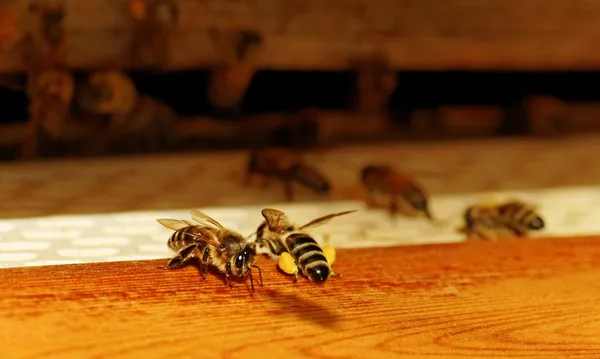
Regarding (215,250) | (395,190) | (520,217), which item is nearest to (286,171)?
(395,190)

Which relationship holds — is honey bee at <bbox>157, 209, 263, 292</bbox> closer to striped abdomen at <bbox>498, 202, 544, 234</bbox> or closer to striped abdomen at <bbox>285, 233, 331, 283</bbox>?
striped abdomen at <bbox>285, 233, 331, 283</bbox>

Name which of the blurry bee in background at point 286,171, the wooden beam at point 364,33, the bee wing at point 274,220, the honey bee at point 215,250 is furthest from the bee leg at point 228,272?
the wooden beam at point 364,33

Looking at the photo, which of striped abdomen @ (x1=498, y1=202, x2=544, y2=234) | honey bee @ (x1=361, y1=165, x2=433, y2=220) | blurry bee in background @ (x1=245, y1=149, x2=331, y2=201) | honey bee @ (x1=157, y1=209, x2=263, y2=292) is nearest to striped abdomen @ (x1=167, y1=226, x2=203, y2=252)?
honey bee @ (x1=157, y1=209, x2=263, y2=292)

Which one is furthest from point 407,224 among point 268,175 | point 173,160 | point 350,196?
point 173,160

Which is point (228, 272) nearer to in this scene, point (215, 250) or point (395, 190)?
point (215, 250)

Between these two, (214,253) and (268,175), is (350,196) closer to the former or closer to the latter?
(268,175)
